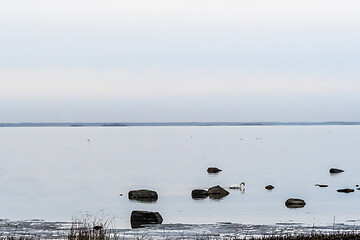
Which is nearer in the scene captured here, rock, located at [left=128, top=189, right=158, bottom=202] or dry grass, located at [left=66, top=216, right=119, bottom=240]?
dry grass, located at [left=66, top=216, right=119, bottom=240]

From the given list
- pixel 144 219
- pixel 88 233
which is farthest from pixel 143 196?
pixel 88 233

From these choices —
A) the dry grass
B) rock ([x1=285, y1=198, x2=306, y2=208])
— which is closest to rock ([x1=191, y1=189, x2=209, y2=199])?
rock ([x1=285, y1=198, x2=306, y2=208])

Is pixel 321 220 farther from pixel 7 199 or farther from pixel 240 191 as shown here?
pixel 7 199

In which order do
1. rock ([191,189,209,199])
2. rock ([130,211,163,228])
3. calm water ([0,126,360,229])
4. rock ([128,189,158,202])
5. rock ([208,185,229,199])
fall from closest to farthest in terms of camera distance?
rock ([130,211,163,228])
calm water ([0,126,360,229])
rock ([128,189,158,202])
rock ([191,189,209,199])
rock ([208,185,229,199])

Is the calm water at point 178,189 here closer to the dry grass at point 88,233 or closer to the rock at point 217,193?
the rock at point 217,193

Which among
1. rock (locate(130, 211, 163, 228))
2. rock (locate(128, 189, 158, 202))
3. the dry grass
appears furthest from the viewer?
rock (locate(128, 189, 158, 202))

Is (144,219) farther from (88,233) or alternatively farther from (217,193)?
(217,193)

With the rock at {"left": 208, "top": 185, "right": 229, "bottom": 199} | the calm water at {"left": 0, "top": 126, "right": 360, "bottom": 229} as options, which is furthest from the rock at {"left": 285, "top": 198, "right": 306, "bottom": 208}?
the rock at {"left": 208, "top": 185, "right": 229, "bottom": 199}

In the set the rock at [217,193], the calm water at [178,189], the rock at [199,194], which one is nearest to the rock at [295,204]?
the calm water at [178,189]

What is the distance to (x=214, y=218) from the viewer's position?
32594mm

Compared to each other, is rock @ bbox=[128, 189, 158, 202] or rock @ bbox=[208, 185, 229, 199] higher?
rock @ bbox=[208, 185, 229, 199]

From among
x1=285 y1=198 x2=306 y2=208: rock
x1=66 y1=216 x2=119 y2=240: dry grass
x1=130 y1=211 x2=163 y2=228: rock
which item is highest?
Result: x1=285 y1=198 x2=306 y2=208: rock

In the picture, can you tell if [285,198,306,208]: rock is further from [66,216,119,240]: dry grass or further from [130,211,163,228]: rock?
[66,216,119,240]: dry grass

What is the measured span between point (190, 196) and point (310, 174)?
2415cm
